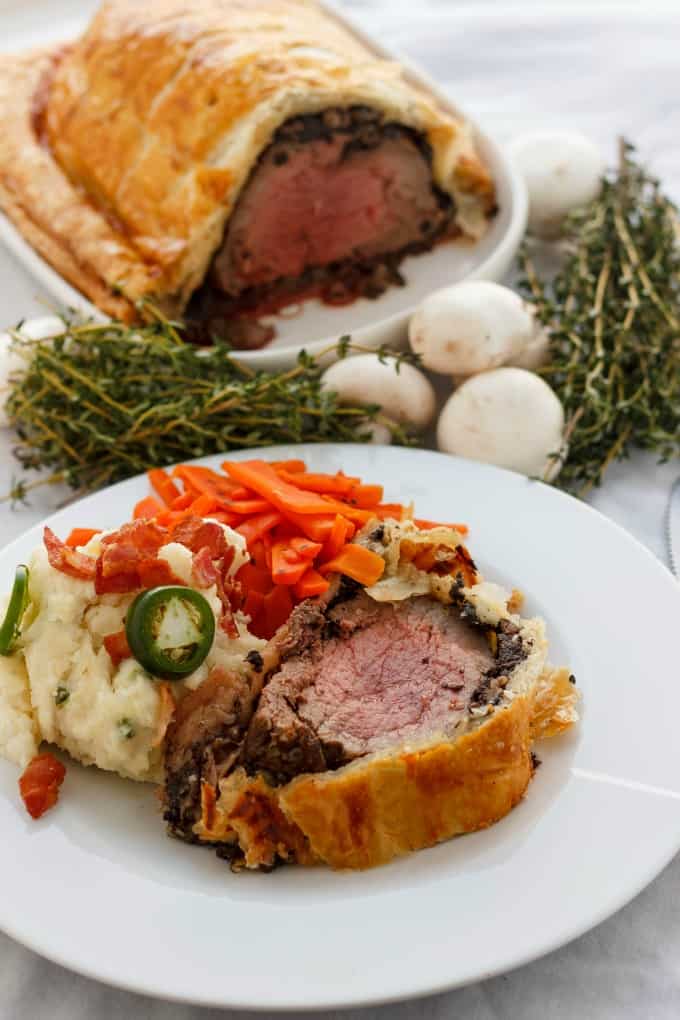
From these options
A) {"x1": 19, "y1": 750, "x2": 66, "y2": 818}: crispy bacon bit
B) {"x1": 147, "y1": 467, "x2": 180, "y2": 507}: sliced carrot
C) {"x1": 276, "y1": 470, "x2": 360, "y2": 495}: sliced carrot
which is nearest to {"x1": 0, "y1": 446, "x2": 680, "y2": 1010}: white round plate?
{"x1": 19, "y1": 750, "x2": 66, "y2": 818}: crispy bacon bit

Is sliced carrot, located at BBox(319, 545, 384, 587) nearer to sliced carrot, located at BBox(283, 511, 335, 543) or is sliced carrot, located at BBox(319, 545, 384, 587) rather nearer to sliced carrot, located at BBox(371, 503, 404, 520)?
sliced carrot, located at BBox(283, 511, 335, 543)

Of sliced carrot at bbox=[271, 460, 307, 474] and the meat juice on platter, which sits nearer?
the meat juice on platter

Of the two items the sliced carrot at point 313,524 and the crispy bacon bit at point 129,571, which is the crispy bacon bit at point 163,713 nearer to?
the crispy bacon bit at point 129,571

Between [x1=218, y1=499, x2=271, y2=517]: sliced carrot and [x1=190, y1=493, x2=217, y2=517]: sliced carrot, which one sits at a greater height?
[x1=190, y1=493, x2=217, y2=517]: sliced carrot

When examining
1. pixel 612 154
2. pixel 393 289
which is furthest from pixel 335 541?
pixel 612 154

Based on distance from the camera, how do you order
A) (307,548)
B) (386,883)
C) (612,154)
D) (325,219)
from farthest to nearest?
(612,154) → (325,219) → (307,548) → (386,883)

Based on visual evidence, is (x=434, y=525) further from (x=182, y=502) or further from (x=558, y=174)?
(x=558, y=174)
